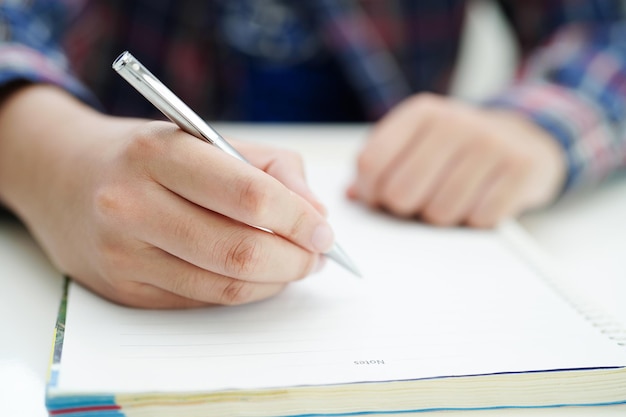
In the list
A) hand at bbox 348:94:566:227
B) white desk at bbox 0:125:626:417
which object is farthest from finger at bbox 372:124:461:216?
white desk at bbox 0:125:626:417

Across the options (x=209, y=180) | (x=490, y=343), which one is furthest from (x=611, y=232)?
(x=209, y=180)

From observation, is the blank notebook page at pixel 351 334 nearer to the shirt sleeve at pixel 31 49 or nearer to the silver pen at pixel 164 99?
the silver pen at pixel 164 99

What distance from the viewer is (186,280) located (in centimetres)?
33

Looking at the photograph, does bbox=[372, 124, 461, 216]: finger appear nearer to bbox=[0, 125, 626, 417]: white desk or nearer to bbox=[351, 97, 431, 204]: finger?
bbox=[351, 97, 431, 204]: finger

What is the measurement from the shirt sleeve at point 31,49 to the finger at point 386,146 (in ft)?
0.76

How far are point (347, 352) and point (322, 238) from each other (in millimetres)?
61

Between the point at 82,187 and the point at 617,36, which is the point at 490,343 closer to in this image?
the point at 82,187

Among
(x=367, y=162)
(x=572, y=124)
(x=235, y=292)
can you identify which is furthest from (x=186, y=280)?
(x=572, y=124)

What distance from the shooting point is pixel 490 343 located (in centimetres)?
32

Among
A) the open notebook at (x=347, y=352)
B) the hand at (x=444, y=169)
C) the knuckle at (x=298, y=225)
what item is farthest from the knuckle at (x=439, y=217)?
the knuckle at (x=298, y=225)

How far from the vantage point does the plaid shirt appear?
667mm

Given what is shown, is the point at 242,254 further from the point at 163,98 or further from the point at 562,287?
the point at 562,287

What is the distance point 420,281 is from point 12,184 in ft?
0.92

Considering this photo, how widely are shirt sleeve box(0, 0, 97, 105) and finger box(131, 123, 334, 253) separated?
0.20 meters
